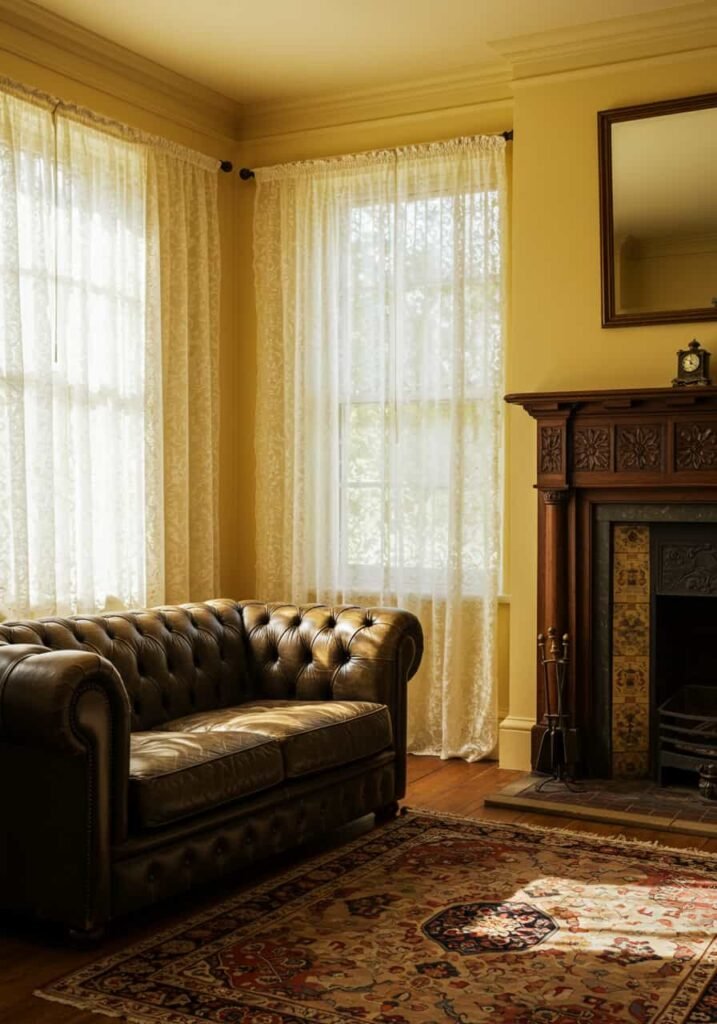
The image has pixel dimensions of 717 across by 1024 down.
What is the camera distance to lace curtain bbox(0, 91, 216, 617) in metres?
4.70

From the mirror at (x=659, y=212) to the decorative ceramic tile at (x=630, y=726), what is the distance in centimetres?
159

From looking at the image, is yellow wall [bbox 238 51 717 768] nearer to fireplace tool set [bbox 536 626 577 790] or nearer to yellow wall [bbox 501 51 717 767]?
yellow wall [bbox 501 51 717 767]

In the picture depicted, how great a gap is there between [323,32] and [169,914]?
11.9 feet

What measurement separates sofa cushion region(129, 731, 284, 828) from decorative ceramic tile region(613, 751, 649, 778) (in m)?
1.78

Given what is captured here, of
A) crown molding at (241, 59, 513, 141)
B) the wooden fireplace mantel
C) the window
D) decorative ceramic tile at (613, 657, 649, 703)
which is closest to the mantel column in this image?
the wooden fireplace mantel

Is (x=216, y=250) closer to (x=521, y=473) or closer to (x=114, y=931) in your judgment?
(x=521, y=473)

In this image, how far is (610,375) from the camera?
501cm

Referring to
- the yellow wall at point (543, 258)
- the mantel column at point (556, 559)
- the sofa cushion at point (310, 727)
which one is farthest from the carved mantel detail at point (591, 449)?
the sofa cushion at point (310, 727)

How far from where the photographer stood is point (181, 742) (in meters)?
3.57

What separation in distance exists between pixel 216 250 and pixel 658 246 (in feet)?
7.13

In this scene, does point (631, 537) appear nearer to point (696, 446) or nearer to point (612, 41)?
point (696, 446)

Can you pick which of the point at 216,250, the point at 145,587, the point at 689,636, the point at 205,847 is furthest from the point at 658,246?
the point at 205,847

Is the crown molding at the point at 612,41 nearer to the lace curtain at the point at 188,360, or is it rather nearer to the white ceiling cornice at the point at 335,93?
the white ceiling cornice at the point at 335,93

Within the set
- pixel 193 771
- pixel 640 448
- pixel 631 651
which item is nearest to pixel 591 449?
pixel 640 448
